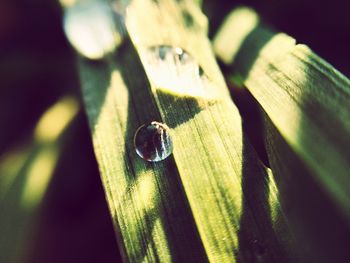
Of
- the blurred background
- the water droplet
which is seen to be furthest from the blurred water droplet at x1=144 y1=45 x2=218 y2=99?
the blurred background

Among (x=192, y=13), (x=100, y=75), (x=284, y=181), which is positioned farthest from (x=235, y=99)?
(x=284, y=181)

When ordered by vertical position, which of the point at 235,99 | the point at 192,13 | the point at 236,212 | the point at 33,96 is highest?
the point at 192,13

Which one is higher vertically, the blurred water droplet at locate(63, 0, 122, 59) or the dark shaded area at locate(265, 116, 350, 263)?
the dark shaded area at locate(265, 116, 350, 263)

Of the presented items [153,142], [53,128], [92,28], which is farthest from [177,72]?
[53,128]

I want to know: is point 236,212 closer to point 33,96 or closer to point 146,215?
point 146,215

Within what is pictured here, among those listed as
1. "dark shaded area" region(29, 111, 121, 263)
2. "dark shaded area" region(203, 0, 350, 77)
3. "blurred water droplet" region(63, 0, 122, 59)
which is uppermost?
"dark shaded area" region(203, 0, 350, 77)

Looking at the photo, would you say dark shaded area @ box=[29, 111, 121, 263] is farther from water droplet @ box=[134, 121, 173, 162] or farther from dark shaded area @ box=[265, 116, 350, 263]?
dark shaded area @ box=[265, 116, 350, 263]
